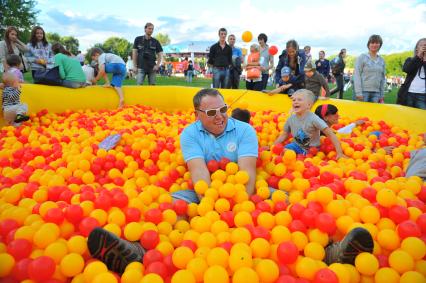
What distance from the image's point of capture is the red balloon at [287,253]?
5.45 feet

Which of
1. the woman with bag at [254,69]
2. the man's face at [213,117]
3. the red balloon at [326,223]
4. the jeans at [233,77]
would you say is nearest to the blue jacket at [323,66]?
the jeans at [233,77]

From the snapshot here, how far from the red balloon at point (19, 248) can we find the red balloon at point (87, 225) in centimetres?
26

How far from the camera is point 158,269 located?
1.59 meters

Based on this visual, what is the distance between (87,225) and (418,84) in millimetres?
4886

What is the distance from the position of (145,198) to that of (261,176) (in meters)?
0.90

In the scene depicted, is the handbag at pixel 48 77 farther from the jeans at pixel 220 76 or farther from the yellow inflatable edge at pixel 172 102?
the jeans at pixel 220 76

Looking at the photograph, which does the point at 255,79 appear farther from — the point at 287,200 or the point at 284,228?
the point at 284,228

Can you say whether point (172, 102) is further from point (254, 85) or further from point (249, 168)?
point (249, 168)

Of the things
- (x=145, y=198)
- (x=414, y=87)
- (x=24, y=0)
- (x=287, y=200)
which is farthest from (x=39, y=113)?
(x=24, y=0)

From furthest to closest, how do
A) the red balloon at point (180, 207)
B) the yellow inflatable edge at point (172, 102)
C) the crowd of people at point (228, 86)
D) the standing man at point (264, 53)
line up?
the standing man at point (264, 53) < the yellow inflatable edge at point (172, 102) < the red balloon at point (180, 207) < the crowd of people at point (228, 86)

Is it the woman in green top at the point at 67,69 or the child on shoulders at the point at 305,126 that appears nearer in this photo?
the child on shoulders at the point at 305,126

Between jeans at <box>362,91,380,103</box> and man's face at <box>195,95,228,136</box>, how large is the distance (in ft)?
12.8

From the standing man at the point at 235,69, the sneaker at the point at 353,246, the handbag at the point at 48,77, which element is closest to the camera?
the sneaker at the point at 353,246

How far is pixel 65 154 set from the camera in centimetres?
327
